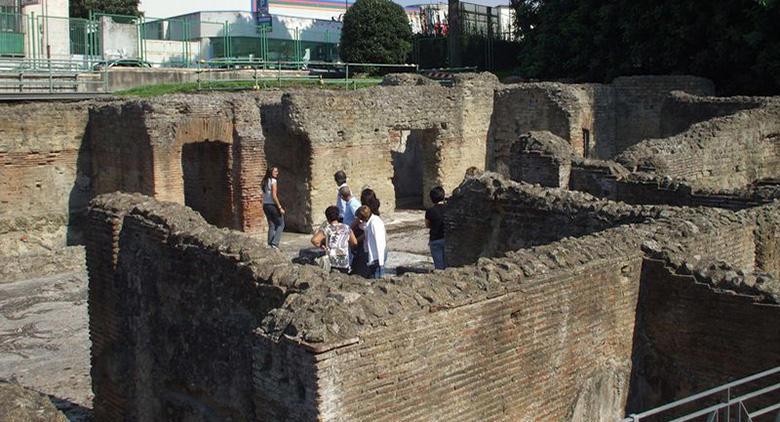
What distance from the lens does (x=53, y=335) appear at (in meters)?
11.9

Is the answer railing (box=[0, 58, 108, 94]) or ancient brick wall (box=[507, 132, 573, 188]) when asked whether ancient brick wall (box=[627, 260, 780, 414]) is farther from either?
railing (box=[0, 58, 108, 94])

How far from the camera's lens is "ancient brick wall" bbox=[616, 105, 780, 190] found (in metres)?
13.7

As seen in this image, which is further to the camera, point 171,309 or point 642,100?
point 642,100

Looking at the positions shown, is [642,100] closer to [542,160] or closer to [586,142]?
[586,142]

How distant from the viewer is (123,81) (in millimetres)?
24969

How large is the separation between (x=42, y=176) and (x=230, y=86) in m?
7.65

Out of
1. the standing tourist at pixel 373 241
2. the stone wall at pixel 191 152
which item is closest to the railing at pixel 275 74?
the stone wall at pixel 191 152

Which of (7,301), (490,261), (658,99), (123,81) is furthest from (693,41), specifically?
(490,261)

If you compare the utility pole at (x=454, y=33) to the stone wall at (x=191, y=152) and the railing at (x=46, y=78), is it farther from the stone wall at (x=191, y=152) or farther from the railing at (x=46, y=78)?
the stone wall at (x=191, y=152)

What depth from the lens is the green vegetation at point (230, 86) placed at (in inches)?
911

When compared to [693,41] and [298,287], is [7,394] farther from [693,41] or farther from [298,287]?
[693,41]

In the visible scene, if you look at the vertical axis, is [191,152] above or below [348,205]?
above

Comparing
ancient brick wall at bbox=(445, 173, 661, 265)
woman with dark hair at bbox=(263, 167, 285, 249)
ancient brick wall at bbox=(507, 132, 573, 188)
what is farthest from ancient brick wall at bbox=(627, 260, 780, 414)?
woman with dark hair at bbox=(263, 167, 285, 249)

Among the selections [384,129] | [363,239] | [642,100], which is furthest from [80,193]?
[642,100]
